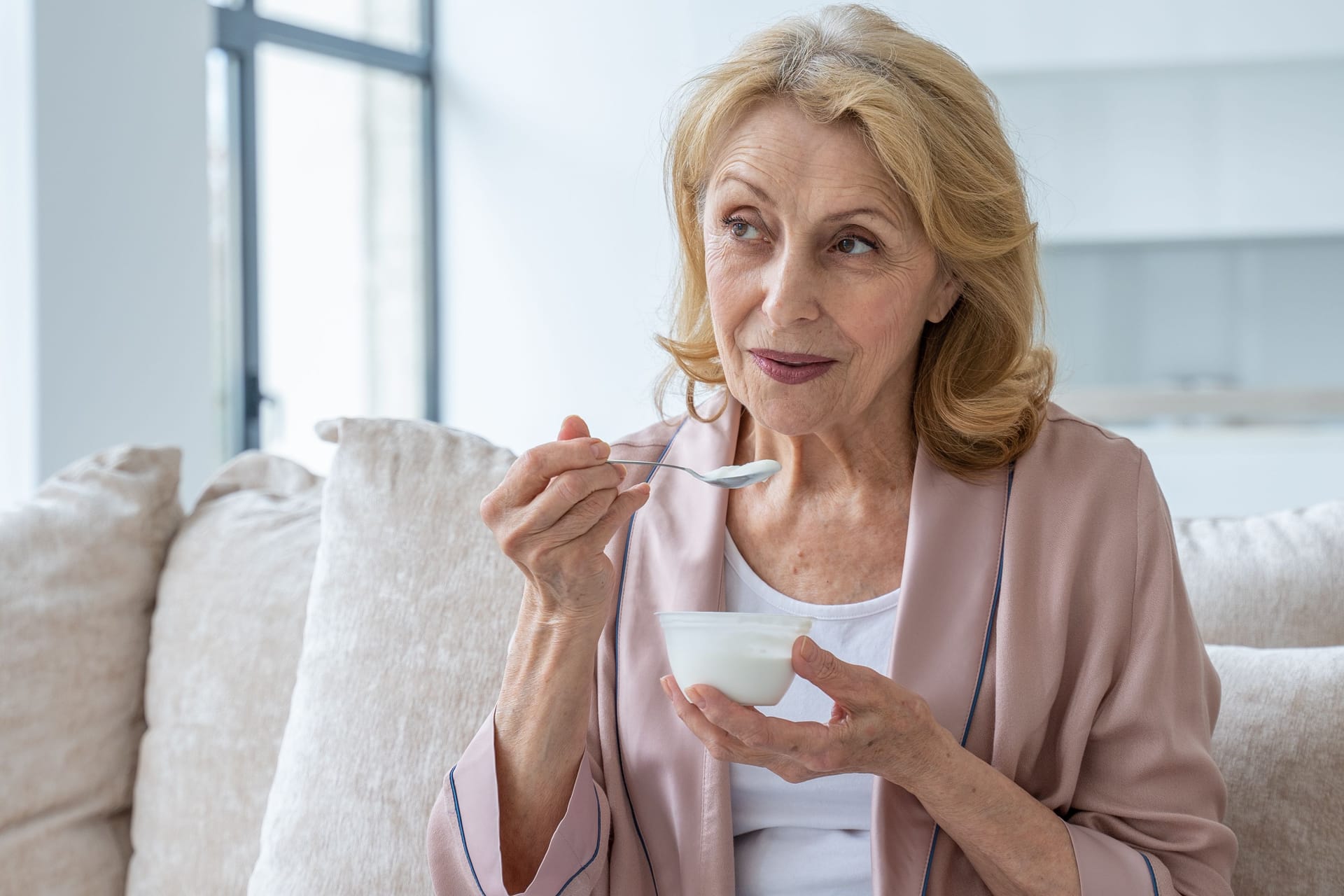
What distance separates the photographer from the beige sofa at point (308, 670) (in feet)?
4.59

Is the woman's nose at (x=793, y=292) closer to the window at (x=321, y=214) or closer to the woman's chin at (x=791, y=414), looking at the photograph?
the woman's chin at (x=791, y=414)

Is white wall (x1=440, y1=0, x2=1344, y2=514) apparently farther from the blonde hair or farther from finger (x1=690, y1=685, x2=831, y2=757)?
finger (x1=690, y1=685, x2=831, y2=757)

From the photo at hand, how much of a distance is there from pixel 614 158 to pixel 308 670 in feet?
13.3

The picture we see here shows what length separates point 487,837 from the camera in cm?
123

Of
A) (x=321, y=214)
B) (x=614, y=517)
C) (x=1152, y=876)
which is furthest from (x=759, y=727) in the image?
(x=321, y=214)

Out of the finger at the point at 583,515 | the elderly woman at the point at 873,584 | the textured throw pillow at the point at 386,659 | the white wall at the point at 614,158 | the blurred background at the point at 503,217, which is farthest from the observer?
the white wall at the point at 614,158

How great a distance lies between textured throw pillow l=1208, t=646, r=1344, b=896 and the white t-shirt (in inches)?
16.6

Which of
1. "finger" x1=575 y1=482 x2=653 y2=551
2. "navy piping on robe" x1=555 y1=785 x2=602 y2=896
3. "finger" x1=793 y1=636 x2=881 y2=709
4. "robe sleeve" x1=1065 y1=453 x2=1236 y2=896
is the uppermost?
"finger" x1=575 y1=482 x2=653 y2=551

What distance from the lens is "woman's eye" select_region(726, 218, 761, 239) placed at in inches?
52.6

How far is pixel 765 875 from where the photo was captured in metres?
1.30

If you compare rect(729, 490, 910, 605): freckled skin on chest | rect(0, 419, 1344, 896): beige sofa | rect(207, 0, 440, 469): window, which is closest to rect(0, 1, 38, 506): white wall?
rect(207, 0, 440, 469): window

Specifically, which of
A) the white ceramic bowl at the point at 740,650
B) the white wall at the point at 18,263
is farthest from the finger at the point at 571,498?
the white wall at the point at 18,263

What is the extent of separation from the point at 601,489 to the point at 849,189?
0.42 m

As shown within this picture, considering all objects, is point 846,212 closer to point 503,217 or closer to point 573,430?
point 573,430
